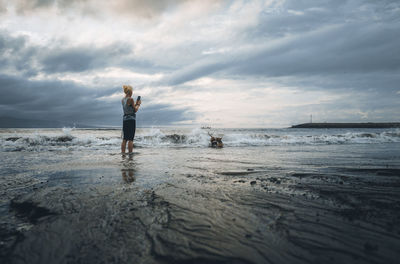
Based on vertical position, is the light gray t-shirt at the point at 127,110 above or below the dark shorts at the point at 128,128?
above

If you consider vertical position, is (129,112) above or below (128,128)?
above

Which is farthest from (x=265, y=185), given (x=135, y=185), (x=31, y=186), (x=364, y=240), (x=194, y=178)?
(x=31, y=186)

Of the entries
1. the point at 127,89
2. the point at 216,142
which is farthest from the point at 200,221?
the point at 216,142

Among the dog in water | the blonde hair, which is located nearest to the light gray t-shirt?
the blonde hair

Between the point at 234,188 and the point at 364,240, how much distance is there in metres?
1.50

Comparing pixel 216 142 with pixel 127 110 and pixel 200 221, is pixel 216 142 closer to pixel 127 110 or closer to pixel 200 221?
pixel 127 110

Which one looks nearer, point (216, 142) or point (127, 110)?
point (127, 110)

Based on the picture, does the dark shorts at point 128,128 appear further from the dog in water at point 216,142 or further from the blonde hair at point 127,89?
the dog in water at point 216,142

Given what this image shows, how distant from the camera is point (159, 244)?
1369mm

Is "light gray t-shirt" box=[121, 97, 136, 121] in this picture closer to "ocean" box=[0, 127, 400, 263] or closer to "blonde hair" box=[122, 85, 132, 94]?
"blonde hair" box=[122, 85, 132, 94]

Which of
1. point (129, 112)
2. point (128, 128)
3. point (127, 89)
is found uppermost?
point (127, 89)

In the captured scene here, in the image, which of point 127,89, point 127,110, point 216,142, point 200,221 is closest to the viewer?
point 200,221

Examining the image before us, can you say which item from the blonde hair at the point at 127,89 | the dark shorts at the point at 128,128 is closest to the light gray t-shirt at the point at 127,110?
the dark shorts at the point at 128,128

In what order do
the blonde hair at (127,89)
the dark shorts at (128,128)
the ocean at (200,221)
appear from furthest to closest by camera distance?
1. the dark shorts at (128,128)
2. the blonde hair at (127,89)
3. the ocean at (200,221)
